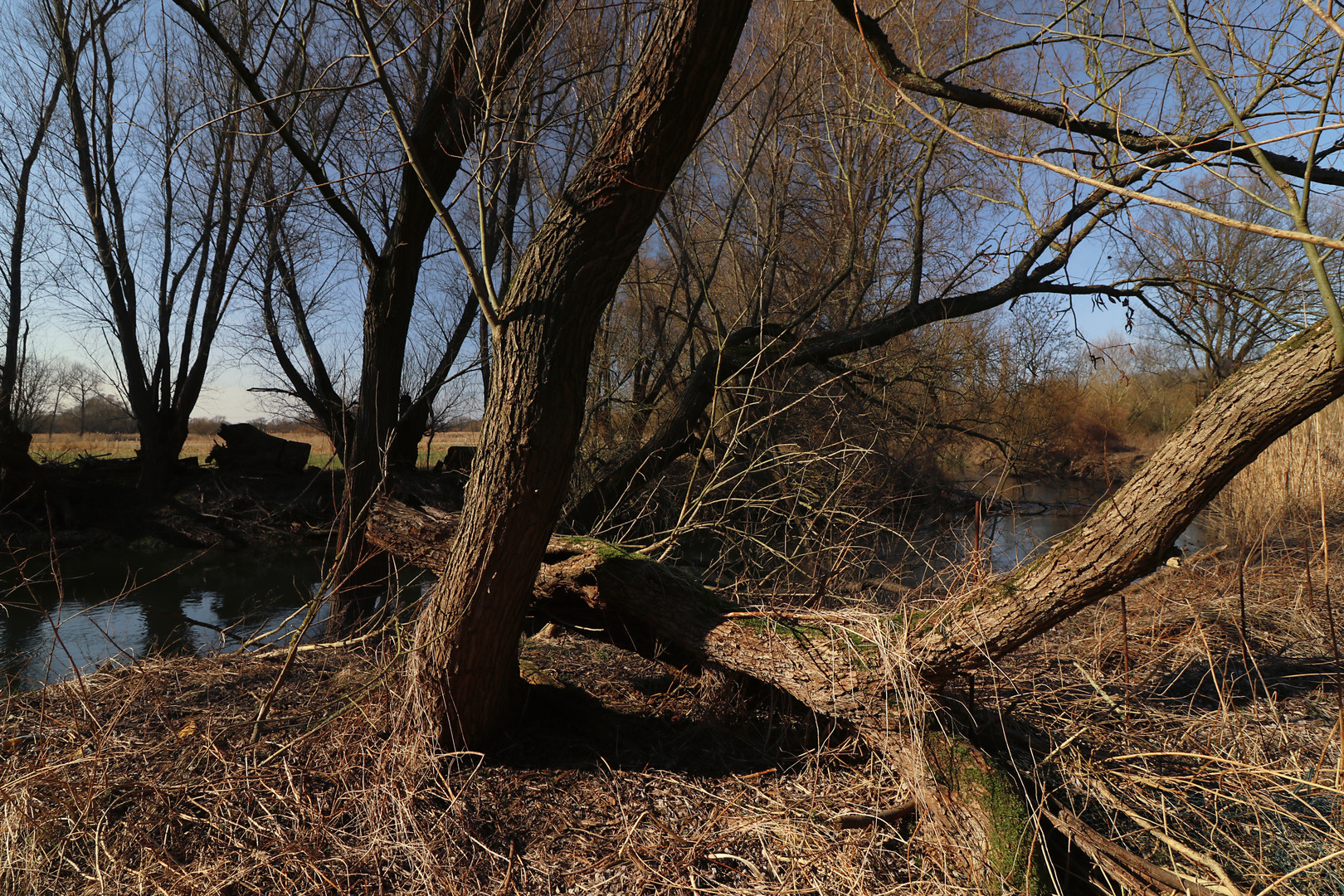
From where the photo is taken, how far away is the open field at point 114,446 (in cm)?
1409

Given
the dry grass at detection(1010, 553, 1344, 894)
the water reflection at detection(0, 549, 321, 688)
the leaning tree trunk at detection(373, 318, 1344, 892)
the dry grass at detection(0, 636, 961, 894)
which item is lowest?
the water reflection at detection(0, 549, 321, 688)

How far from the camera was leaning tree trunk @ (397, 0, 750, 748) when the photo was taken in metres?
2.77

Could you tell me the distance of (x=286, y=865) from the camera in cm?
264

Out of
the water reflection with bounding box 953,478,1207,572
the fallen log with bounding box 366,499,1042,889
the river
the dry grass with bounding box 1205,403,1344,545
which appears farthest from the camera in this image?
the dry grass with bounding box 1205,403,1344,545

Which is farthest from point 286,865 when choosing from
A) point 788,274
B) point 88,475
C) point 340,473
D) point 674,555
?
point 88,475

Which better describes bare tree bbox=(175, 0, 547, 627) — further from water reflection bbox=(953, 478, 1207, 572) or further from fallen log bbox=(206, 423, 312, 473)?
fallen log bbox=(206, 423, 312, 473)

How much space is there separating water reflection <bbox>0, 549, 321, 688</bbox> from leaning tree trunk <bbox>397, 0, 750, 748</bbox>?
2261 millimetres

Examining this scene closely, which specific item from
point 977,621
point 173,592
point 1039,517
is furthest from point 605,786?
point 1039,517

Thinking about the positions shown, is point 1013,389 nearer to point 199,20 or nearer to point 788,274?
point 788,274

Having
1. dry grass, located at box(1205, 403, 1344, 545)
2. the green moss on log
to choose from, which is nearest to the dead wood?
the green moss on log

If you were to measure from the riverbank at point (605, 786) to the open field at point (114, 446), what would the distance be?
9.95 meters

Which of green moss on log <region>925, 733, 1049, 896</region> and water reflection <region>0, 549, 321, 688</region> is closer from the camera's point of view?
green moss on log <region>925, 733, 1049, 896</region>

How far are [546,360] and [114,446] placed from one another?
16908mm

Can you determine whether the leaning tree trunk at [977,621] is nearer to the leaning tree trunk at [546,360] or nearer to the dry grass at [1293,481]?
the leaning tree trunk at [546,360]
